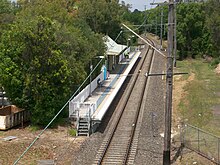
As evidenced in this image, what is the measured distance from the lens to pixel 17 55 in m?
24.2

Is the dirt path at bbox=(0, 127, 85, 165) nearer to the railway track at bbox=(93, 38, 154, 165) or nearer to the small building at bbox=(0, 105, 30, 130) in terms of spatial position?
the small building at bbox=(0, 105, 30, 130)

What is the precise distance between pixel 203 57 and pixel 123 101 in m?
37.4

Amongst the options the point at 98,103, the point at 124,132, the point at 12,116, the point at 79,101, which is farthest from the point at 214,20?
the point at 12,116

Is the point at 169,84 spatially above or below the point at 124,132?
above

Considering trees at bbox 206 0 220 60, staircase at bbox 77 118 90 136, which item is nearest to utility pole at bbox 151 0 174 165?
staircase at bbox 77 118 90 136

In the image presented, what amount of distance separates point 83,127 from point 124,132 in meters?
2.36

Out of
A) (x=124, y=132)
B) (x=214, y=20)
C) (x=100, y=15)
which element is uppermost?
(x=100, y=15)

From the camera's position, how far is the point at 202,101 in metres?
30.5

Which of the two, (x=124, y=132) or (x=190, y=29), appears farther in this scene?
(x=190, y=29)

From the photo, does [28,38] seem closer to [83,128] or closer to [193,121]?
[83,128]

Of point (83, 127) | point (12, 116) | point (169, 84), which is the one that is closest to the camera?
point (169, 84)

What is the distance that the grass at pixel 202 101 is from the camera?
2453 cm

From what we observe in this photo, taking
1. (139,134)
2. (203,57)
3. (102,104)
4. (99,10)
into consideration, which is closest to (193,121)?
(139,134)

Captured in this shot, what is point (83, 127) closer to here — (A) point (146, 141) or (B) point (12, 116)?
(A) point (146, 141)
